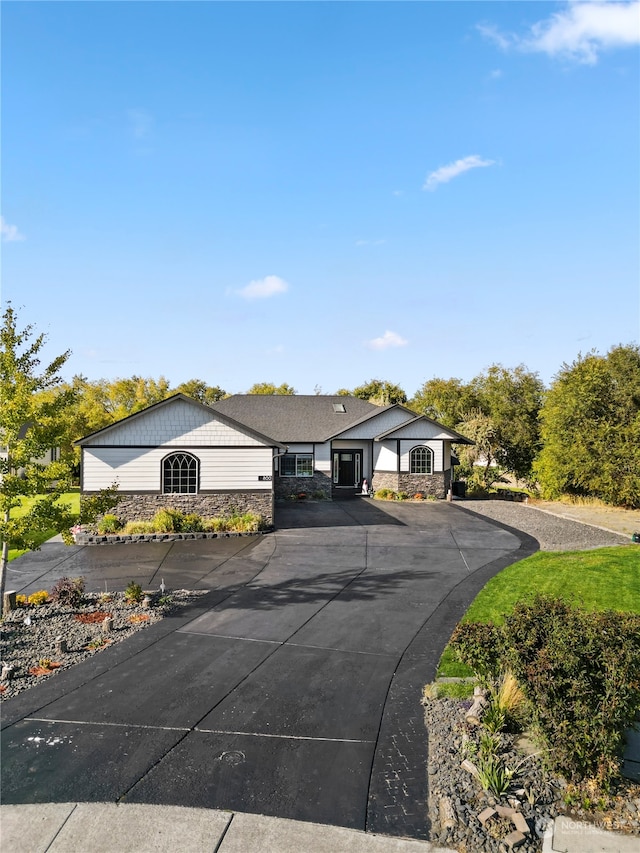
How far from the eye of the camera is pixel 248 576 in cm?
1334

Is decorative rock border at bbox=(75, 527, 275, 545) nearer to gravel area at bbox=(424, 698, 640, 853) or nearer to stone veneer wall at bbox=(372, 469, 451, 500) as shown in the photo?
gravel area at bbox=(424, 698, 640, 853)

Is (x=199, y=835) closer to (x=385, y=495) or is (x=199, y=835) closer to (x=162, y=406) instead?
(x=162, y=406)

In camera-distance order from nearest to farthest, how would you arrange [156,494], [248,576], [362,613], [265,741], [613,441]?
[265,741], [362,613], [248,576], [156,494], [613,441]

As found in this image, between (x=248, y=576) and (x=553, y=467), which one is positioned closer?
(x=248, y=576)

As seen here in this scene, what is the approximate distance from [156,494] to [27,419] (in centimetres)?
1012

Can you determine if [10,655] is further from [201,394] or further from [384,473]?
[201,394]

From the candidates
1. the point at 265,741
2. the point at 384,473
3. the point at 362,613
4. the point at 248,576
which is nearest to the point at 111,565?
the point at 248,576

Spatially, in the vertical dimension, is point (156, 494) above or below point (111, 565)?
above

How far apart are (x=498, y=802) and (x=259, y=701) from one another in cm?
325

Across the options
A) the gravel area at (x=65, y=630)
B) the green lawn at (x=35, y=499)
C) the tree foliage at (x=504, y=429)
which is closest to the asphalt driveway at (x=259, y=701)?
the gravel area at (x=65, y=630)

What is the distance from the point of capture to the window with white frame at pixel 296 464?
3097 centimetres

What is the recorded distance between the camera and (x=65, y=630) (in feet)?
31.2

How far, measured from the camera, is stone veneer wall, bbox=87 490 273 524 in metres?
19.5

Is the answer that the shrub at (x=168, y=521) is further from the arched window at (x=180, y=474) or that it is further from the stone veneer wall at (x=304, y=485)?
the stone veneer wall at (x=304, y=485)
